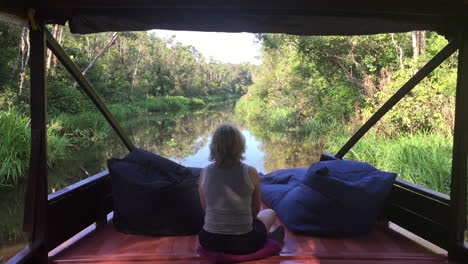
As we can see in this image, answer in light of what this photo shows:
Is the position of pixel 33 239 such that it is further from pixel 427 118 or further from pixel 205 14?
pixel 427 118

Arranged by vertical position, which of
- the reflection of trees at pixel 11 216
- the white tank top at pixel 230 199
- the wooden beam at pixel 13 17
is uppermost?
the wooden beam at pixel 13 17

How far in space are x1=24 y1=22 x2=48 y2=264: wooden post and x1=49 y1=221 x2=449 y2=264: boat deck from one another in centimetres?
23

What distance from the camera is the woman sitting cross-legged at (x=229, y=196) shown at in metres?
2.20

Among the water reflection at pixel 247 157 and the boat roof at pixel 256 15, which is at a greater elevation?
the boat roof at pixel 256 15

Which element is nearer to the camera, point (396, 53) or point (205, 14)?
point (205, 14)

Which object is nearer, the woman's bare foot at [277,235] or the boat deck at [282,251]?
the boat deck at [282,251]

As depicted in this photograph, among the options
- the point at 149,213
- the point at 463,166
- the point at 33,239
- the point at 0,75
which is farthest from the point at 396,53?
the point at 0,75

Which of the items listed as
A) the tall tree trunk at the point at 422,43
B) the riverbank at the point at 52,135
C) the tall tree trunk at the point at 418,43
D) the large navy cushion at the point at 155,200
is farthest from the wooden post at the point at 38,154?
the tall tree trunk at the point at 422,43

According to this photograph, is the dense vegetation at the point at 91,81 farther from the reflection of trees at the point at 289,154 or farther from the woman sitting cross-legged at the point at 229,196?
the woman sitting cross-legged at the point at 229,196

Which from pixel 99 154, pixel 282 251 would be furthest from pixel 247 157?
pixel 282 251

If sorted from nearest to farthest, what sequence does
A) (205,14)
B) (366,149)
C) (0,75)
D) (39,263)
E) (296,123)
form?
(39,263)
(205,14)
(366,149)
(0,75)
(296,123)

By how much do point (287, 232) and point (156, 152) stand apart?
9218 mm

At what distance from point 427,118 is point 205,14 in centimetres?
665

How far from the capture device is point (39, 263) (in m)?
2.19
